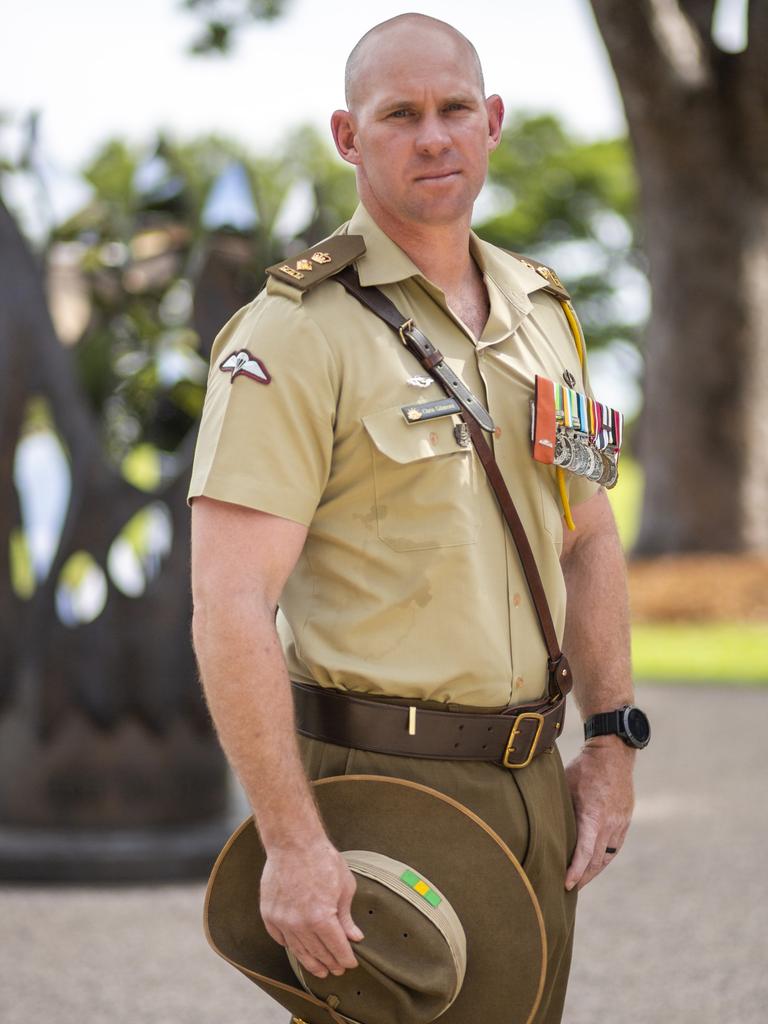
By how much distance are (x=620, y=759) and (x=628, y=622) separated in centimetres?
27

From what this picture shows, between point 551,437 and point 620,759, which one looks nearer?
point 551,437

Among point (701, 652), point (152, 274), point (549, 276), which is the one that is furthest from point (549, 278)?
point (701, 652)

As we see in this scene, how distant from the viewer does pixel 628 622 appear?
2836 mm

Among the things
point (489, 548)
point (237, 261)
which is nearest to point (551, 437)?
point (489, 548)

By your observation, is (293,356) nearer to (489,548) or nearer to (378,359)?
(378,359)

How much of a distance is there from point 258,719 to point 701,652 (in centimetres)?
1096

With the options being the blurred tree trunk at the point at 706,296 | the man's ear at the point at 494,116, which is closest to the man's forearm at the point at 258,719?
the man's ear at the point at 494,116

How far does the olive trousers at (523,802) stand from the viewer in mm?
2387

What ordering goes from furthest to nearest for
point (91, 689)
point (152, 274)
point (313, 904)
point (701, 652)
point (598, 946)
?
point (701, 652)
point (152, 274)
point (91, 689)
point (598, 946)
point (313, 904)

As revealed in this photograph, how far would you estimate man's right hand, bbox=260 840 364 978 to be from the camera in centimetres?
215

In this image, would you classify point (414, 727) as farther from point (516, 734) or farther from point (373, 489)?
point (373, 489)

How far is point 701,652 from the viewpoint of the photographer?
12.8 m

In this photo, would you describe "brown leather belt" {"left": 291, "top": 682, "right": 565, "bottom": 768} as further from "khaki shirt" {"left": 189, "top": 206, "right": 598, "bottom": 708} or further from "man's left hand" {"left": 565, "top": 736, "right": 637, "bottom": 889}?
"man's left hand" {"left": 565, "top": 736, "right": 637, "bottom": 889}

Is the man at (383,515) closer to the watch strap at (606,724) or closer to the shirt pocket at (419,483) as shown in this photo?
the shirt pocket at (419,483)
